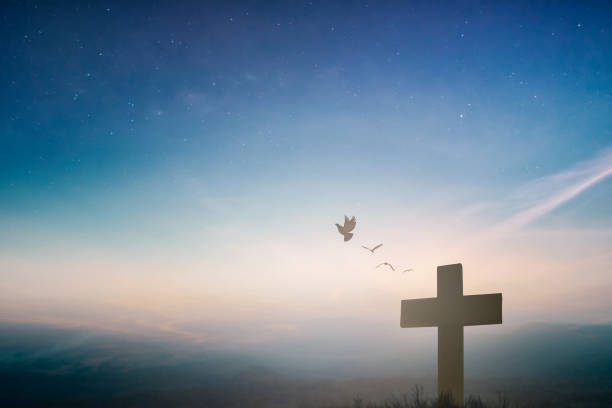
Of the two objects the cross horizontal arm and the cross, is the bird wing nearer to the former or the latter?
the cross

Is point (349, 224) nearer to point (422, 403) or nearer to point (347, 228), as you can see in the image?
point (347, 228)

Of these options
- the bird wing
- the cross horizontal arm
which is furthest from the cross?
the bird wing

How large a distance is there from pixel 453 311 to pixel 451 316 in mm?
105

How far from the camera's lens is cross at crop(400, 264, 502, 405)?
7020mm

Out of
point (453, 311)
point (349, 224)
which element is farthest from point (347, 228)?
point (453, 311)

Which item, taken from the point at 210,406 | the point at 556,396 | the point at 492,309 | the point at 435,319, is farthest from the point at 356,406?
the point at 210,406

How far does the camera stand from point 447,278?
776cm

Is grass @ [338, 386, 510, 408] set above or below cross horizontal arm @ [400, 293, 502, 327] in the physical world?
below

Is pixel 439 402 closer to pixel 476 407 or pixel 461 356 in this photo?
pixel 476 407

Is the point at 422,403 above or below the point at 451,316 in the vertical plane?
below

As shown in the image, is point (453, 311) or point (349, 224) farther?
point (453, 311)

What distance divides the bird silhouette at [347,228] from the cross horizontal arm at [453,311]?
2.41 meters

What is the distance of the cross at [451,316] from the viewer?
7.02 m

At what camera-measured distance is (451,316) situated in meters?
7.56
